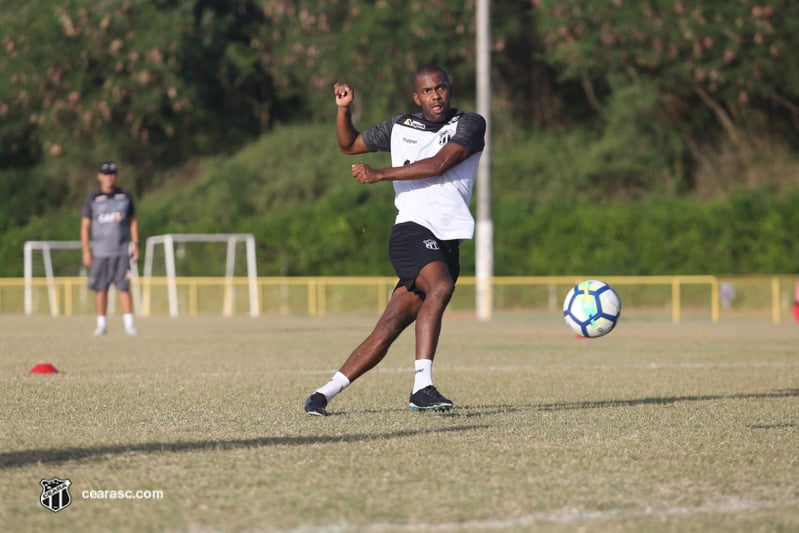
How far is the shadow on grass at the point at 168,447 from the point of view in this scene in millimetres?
5547

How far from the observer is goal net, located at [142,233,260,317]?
34.1 meters

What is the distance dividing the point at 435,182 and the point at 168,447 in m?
2.65

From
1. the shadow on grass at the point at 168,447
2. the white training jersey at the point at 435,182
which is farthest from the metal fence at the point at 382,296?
the shadow on grass at the point at 168,447

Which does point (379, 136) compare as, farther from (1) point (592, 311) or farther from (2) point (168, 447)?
(2) point (168, 447)

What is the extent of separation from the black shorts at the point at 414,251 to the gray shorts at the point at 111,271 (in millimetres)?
10497

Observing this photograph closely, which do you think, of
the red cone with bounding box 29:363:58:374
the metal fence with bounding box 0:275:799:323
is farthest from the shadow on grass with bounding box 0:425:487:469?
the metal fence with bounding box 0:275:799:323

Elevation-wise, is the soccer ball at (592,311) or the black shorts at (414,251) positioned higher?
the black shorts at (414,251)

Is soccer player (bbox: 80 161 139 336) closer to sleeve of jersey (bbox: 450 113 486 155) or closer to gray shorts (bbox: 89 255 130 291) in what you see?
gray shorts (bbox: 89 255 130 291)

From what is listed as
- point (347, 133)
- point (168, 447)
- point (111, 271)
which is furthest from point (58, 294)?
point (168, 447)

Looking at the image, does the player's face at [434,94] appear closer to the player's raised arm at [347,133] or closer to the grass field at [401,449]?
the player's raised arm at [347,133]

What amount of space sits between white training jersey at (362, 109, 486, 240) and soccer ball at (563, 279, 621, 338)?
170 centimetres

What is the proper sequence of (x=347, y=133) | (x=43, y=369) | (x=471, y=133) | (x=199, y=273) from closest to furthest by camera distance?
(x=471, y=133), (x=347, y=133), (x=43, y=369), (x=199, y=273)

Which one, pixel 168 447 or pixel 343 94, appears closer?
pixel 168 447

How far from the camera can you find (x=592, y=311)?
9250mm
